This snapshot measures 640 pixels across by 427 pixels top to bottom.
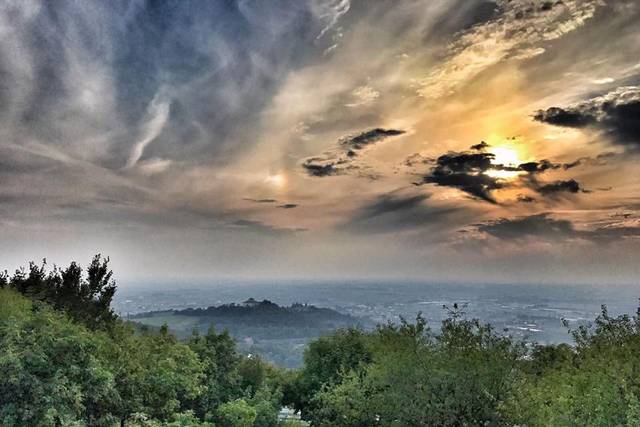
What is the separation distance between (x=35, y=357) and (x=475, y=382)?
78.2 ft

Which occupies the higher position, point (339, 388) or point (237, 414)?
point (339, 388)

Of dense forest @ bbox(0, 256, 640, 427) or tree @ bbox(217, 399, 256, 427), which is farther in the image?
tree @ bbox(217, 399, 256, 427)

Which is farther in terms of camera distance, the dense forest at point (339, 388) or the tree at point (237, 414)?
the tree at point (237, 414)

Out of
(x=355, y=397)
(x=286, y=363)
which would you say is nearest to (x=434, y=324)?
(x=286, y=363)

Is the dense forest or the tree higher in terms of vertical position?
the dense forest

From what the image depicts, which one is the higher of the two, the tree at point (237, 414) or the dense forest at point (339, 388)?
the dense forest at point (339, 388)

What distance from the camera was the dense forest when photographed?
18.7 metres

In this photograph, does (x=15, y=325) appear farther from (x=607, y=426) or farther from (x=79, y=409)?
(x=607, y=426)

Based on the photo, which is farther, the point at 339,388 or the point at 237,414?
the point at 339,388

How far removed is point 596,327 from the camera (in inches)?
943

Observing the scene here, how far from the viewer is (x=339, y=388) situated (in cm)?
3275

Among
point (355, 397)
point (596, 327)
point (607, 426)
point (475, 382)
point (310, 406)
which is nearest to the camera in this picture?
point (607, 426)

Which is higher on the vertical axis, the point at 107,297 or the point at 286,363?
the point at 107,297

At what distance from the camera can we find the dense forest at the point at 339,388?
18.7m
